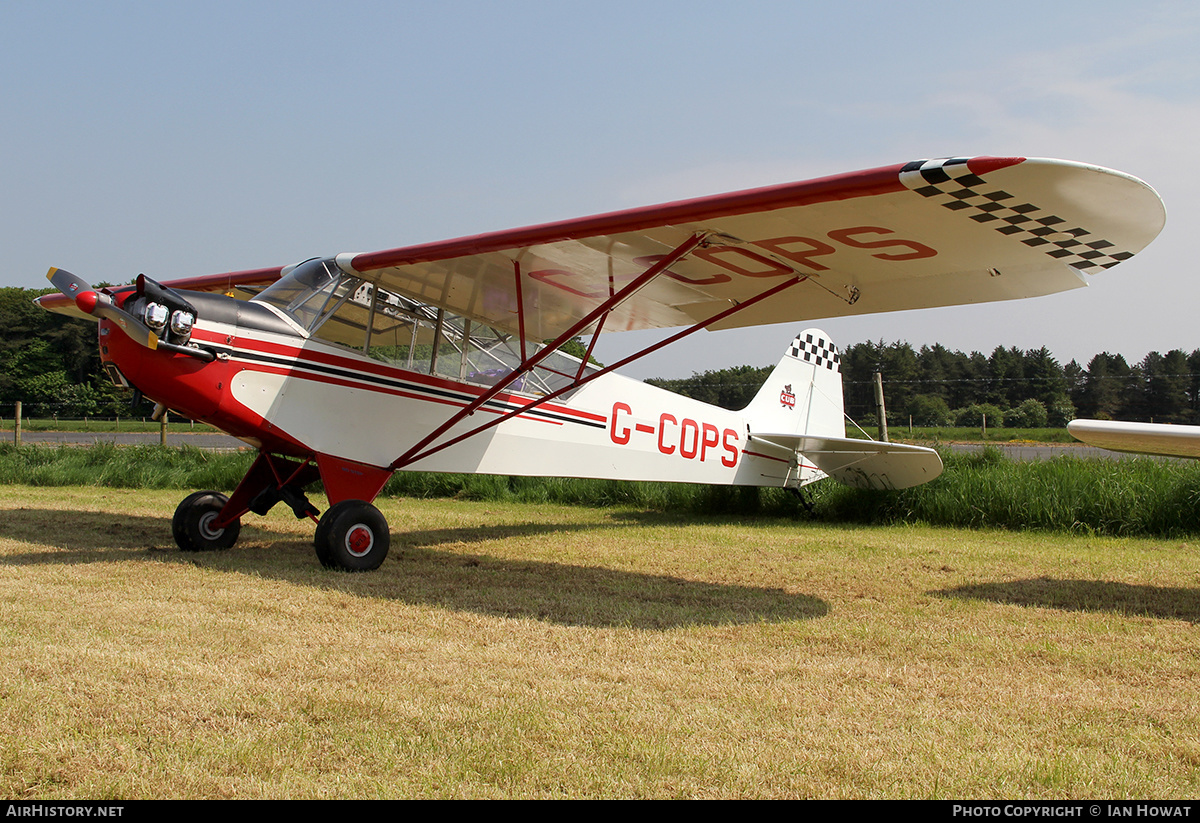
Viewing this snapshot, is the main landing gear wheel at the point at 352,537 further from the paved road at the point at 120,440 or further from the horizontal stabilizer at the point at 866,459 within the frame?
the paved road at the point at 120,440

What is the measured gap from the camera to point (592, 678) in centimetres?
319

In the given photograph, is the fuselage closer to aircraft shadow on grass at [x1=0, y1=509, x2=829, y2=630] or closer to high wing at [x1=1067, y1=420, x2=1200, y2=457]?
aircraft shadow on grass at [x1=0, y1=509, x2=829, y2=630]

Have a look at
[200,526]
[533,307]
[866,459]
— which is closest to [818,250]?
[533,307]

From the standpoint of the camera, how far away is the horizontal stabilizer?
870 cm

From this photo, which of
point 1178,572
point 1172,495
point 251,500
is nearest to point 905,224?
point 1178,572

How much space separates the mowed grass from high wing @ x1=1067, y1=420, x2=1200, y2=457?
92cm

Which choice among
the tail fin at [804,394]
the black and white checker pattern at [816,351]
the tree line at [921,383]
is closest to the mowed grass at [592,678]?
the tail fin at [804,394]

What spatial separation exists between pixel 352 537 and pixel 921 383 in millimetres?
21086

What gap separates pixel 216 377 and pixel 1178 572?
7020 millimetres

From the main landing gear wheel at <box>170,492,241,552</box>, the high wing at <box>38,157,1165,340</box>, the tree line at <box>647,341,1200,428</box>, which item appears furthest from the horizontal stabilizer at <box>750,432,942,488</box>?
the tree line at <box>647,341,1200,428</box>

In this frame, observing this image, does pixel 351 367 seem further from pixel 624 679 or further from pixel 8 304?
pixel 8 304

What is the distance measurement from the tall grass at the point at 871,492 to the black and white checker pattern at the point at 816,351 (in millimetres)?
1612

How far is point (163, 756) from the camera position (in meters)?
2.29

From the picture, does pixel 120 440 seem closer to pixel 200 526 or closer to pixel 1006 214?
pixel 200 526
